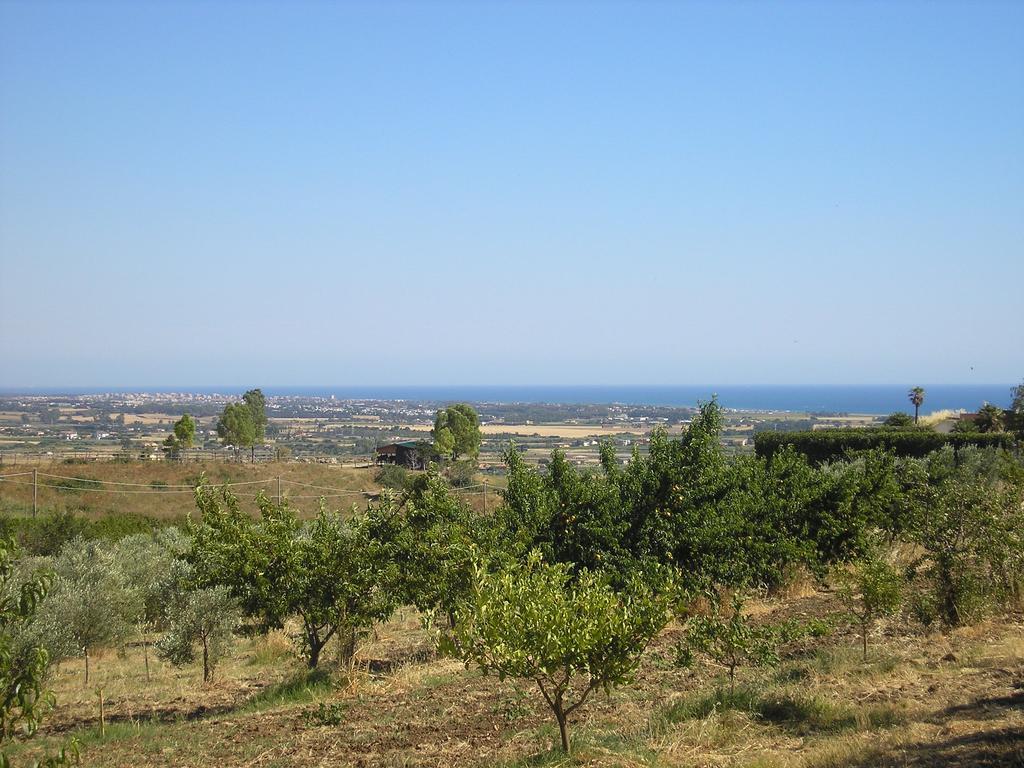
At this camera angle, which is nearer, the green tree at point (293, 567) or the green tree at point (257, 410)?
the green tree at point (293, 567)

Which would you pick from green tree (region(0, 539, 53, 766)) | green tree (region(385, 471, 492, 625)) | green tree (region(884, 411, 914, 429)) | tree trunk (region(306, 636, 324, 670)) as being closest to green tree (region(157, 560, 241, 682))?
tree trunk (region(306, 636, 324, 670))

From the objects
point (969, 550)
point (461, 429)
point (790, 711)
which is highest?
point (969, 550)

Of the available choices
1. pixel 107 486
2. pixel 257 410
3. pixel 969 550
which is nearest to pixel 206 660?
pixel 969 550

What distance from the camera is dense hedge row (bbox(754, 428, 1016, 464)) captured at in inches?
1412

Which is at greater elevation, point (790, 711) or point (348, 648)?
point (790, 711)

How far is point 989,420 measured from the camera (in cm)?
4850

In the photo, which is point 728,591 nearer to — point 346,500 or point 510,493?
point 510,493

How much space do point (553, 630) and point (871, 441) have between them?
3320cm

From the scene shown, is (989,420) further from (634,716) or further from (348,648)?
(634,716)

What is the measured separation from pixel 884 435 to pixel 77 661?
32395 mm

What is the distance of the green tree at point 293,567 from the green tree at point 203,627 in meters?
1.94

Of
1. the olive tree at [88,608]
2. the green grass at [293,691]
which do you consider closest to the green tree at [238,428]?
the olive tree at [88,608]

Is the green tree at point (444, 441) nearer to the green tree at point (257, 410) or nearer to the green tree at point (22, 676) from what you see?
the green tree at point (257, 410)

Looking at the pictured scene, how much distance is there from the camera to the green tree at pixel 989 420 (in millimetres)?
47125
